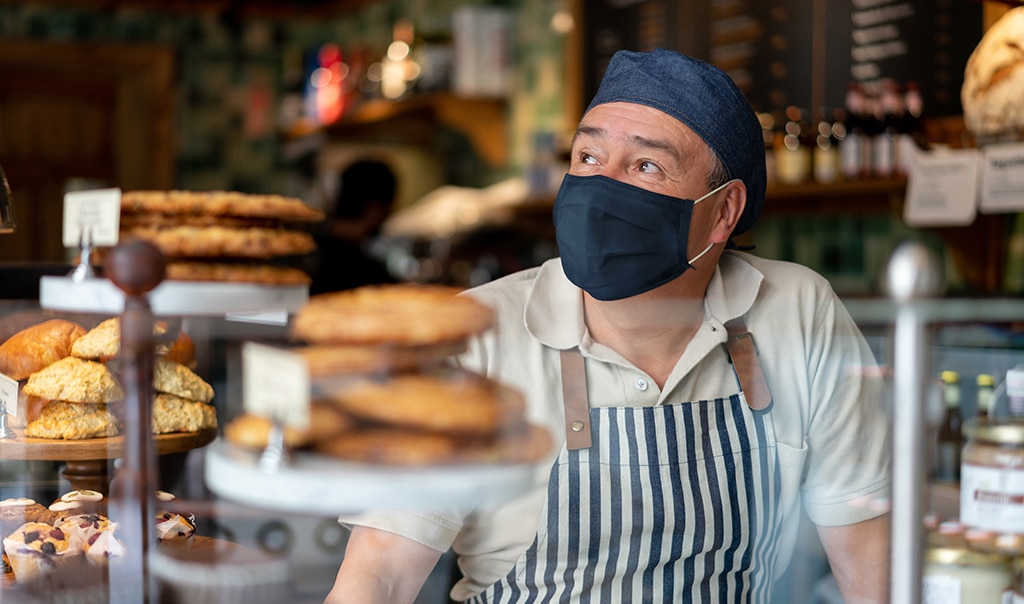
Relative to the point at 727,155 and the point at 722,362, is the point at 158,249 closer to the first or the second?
the point at 722,362

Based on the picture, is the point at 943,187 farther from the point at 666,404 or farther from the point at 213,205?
the point at 213,205

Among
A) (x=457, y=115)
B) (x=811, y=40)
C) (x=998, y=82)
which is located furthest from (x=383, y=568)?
(x=457, y=115)

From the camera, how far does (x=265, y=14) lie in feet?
20.0

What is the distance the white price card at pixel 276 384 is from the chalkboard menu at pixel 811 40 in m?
2.30

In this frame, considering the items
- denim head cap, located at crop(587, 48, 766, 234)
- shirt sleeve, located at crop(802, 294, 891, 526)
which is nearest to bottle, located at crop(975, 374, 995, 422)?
shirt sleeve, located at crop(802, 294, 891, 526)

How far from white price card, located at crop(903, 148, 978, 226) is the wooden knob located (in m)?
2.05

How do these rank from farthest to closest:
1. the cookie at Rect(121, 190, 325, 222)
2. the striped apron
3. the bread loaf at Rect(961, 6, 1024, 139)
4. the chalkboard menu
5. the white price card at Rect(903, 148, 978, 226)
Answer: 1. the chalkboard menu
2. the white price card at Rect(903, 148, 978, 226)
3. the bread loaf at Rect(961, 6, 1024, 139)
4. the striped apron
5. the cookie at Rect(121, 190, 325, 222)

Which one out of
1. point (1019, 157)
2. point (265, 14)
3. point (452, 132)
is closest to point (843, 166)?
point (1019, 157)

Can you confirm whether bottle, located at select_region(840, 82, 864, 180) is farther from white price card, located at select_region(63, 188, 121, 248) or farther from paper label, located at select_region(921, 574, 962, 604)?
white price card, located at select_region(63, 188, 121, 248)

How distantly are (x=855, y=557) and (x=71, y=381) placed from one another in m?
0.82

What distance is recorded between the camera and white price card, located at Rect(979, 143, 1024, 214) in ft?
7.38

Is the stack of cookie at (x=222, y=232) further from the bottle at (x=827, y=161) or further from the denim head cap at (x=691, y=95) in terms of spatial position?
the bottle at (x=827, y=161)

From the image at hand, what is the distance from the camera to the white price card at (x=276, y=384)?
2.28 feet

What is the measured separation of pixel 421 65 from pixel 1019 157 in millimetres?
2762
